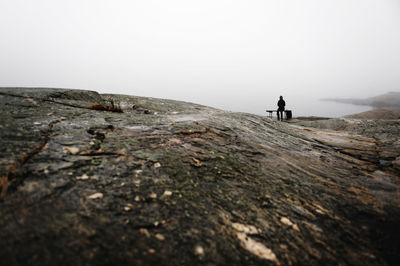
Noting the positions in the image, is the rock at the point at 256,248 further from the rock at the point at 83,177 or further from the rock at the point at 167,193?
the rock at the point at 83,177

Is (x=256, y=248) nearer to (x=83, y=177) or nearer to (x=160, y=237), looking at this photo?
(x=160, y=237)

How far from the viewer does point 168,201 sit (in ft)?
5.13

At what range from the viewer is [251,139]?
341cm

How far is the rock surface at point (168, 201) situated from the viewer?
1.16 m

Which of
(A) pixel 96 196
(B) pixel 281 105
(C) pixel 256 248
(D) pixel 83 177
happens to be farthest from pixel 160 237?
(B) pixel 281 105

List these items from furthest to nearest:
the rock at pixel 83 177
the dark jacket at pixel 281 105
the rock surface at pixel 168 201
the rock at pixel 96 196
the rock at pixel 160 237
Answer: the dark jacket at pixel 281 105 < the rock at pixel 83 177 < the rock at pixel 96 196 < the rock at pixel 160 237 < the rock surface at pixel 168 201

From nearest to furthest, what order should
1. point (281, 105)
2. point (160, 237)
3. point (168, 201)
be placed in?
point (160, 237)
point (168, 201)
point (281, 105)

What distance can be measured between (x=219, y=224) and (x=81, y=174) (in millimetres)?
1336

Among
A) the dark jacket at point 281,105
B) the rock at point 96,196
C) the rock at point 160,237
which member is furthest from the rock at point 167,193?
the dark jacket at point 281,105

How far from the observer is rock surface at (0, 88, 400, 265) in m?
1.16

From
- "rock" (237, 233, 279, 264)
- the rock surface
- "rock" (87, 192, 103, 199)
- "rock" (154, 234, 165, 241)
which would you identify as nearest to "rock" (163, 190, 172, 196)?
the rock surface

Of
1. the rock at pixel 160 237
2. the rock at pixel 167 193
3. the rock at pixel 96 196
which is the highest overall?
the rock at pixel 96 196

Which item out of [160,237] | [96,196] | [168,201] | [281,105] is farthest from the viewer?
[281,105]

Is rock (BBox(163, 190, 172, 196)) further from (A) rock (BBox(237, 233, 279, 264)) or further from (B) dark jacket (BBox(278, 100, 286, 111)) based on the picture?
(B) dark jacket (BBox(278, 100, 286, 111))
